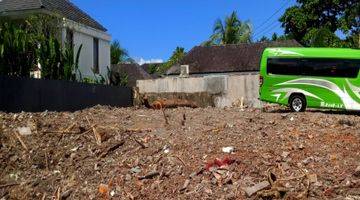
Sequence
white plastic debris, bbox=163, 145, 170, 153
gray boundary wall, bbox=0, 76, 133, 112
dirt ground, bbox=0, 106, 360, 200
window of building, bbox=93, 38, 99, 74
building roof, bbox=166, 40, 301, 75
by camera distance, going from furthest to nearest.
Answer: building roof, bbox=166, 40, 301, 75, window of building, bbox=93, 38, 99, 74, gray boundary wall, bbox=0, 76, 133, 112, white plastic debris, bbox=163, 145, 170, 153, dirt ground, bbox=0, 106, 360, 200

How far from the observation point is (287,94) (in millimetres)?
21406

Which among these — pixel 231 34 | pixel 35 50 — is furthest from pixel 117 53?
pixel 35 50

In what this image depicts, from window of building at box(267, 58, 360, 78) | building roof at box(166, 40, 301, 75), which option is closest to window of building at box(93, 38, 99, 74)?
window of building at box(267, 58, 360, 78)

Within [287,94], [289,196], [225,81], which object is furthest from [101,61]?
[289,196]

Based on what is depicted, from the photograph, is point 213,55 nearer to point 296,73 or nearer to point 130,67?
point 130,67

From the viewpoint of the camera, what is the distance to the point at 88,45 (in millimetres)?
28875

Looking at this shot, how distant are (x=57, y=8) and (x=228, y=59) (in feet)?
72.4

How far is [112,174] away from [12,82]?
7278 millimetres

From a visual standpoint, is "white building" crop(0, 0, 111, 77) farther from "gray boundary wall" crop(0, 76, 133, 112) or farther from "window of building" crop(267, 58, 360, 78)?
"window of building" crop(267, 58, 360, 78)

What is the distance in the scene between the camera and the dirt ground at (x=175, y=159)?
8.24 metres

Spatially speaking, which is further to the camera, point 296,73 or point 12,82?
point 296,73

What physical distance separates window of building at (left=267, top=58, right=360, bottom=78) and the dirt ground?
960cm

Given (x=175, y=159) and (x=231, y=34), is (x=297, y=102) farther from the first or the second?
→ (x=231, y=34)

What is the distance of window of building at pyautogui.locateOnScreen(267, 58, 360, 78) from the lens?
20844 millimetres
